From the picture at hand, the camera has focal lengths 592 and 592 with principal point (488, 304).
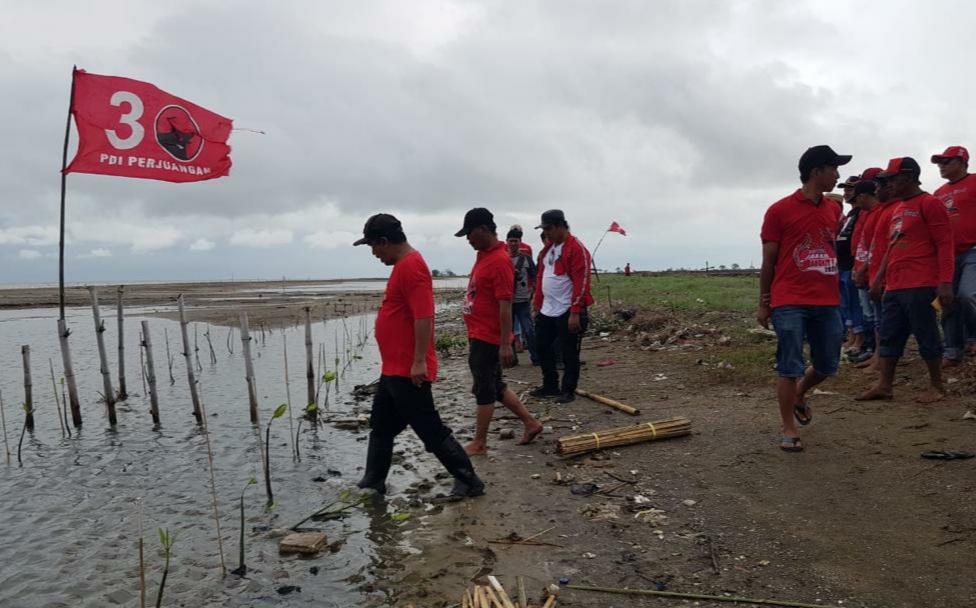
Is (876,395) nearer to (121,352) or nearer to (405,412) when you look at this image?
(405,412)

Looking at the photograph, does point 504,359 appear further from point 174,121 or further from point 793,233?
point 174,121

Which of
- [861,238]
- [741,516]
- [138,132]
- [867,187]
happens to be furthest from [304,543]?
[867,187]

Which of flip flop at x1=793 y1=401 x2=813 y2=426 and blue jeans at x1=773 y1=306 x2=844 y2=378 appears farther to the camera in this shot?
flip flop at x1=793 y1=401 x2=813 y2=426

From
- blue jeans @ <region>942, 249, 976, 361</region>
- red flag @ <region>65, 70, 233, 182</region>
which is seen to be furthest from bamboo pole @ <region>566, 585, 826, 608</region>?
red flag @ <region>65, 70, 233, 182</region>

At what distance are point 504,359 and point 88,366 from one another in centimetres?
1196

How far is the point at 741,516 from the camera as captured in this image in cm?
372

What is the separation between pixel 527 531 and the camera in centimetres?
380

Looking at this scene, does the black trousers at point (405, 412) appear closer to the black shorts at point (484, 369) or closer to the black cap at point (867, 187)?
the black shorts at point (484, 369)

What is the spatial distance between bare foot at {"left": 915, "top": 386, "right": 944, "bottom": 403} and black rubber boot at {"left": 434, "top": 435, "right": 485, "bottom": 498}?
4.31 meters

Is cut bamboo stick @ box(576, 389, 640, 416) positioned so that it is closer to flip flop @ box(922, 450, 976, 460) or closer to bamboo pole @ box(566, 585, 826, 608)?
flip flop @ box(922, 450, 976, 460)

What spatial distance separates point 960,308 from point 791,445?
304 cm

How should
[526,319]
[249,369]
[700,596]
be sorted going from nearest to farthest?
1. [700,596]
2. [249,369]
3. [526,319]

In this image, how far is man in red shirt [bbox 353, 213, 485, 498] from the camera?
161 inches

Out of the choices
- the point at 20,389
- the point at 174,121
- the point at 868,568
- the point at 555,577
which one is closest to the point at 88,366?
the point at 20,389
